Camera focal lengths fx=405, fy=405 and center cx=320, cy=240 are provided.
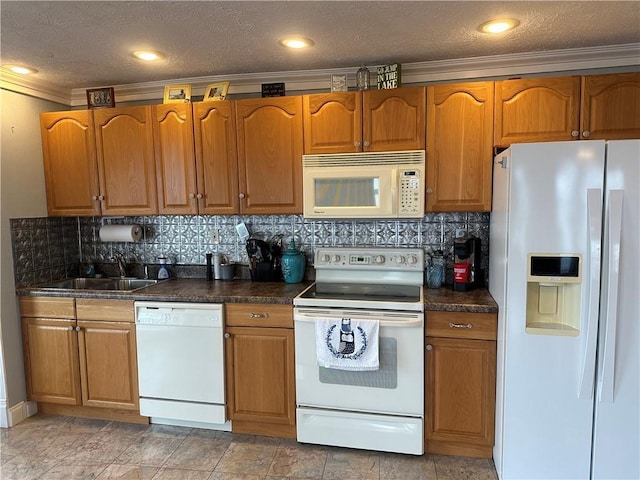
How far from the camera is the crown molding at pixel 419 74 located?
2396 mm

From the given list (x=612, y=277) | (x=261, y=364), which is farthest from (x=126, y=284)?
(x=612, y=277)

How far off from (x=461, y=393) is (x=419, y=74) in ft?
6.44

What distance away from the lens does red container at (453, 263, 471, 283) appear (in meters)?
2.43

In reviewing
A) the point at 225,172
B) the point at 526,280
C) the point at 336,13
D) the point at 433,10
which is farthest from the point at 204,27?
the point at 526,280

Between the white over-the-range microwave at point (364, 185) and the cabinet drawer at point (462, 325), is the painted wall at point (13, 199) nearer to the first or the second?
the white over-the-range microwave at point (364, 185)

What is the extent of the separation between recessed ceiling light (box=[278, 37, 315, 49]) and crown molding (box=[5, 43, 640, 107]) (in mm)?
463

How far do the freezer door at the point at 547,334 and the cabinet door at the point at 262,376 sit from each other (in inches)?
46.6

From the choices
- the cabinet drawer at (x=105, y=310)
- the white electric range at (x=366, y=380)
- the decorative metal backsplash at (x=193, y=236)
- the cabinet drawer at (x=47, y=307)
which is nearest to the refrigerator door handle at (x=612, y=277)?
the white electric range at (x=366, y=380)

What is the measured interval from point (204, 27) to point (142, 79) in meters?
1.12

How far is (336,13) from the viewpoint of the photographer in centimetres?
186

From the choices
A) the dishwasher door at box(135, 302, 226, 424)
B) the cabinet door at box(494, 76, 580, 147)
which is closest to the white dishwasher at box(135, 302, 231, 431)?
the dishwasher door at box(135, 302, 226, 424)

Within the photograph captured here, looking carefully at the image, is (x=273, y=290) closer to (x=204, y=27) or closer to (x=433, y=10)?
(x=204, y=27)

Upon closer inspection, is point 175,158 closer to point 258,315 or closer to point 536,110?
point 258,315

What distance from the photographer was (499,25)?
6.61ft
